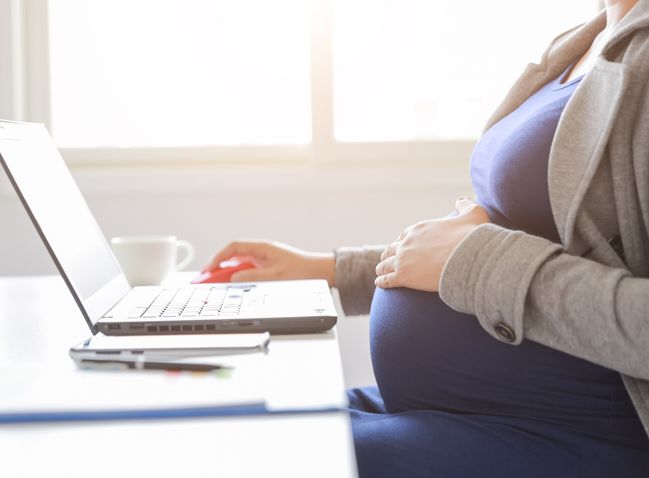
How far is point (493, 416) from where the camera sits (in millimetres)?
766

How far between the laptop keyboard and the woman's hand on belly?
0.18 metres

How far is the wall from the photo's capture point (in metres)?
1.75

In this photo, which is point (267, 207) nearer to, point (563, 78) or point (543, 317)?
point (563, 78)

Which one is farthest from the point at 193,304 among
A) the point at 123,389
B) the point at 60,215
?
the point at 123,389

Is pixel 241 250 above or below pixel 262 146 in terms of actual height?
below

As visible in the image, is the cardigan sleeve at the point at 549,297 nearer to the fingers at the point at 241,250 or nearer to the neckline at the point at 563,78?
the neckline at the point at 563,78

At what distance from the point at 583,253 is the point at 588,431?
177 mm

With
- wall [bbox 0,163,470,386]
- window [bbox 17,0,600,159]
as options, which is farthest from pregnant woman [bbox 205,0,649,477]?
window [bbox 17,0,600,159]

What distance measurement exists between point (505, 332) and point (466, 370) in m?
0.09

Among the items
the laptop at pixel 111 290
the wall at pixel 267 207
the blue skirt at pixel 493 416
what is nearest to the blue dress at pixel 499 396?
the blue skirt at pixel 493 416

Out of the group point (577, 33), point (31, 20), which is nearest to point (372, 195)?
point (577, 33)

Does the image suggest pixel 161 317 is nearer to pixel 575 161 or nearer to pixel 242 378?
pixel 242 378

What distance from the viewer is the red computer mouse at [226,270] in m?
1.08

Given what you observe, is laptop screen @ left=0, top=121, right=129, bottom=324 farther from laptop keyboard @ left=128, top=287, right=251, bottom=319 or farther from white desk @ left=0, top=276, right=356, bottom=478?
white desk @ left=0, top=276, right=356, bottom=478
